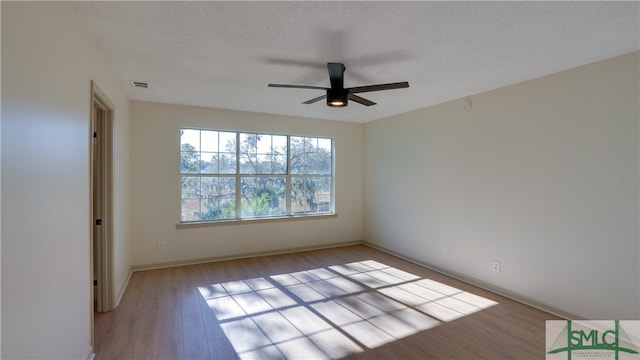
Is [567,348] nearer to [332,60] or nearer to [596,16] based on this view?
[596,16]

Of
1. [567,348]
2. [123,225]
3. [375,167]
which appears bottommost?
[567,348]

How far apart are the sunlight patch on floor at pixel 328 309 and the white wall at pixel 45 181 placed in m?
1.21

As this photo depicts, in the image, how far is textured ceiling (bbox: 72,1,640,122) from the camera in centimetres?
188

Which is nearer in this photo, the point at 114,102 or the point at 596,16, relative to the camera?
the point at 596,16

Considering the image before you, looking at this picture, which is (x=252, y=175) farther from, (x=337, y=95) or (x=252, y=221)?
(x=337, y=95)

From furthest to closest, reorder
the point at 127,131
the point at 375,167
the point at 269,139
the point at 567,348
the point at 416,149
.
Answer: the point at 375,167, the point at 269,139, the point at 416,149, the point at 127,131, the point at 567,348

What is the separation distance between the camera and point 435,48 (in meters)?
2.45

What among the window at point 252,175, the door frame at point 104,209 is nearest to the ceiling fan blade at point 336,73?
the door frame at point 104,209

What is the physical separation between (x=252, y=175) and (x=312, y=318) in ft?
8.97

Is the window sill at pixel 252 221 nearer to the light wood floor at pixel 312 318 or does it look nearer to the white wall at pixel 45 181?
the light wood floor at pixel 312 318

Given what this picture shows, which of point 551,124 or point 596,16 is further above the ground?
point 596,16

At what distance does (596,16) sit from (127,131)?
4.74 m

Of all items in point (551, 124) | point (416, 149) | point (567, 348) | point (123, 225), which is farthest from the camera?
point (416, 149)

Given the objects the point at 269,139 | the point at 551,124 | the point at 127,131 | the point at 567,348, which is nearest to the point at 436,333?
the point at 567,348
